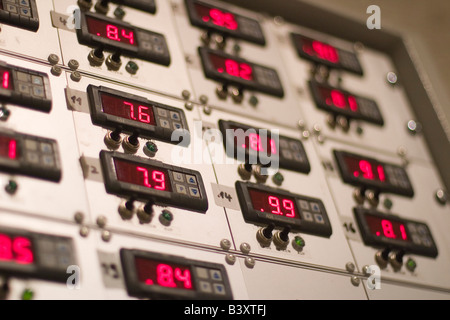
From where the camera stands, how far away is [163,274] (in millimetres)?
2205

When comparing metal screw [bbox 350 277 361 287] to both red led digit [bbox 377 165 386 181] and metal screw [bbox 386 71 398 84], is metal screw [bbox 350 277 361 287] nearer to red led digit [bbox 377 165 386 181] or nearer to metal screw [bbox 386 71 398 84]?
red led digit [bbox 377 165 386 181]

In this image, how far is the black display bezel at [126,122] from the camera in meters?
2.45

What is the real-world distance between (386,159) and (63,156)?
1849 millimetres

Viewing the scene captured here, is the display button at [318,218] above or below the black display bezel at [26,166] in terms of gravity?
below

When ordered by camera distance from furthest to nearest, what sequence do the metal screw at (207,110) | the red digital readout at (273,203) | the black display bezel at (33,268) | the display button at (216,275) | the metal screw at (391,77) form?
the metal screw at (391,77) → the metal screw at (207,110) → the red digital readout at (273,203) → the display button at (216,275) → the black display bezel at (33,268)

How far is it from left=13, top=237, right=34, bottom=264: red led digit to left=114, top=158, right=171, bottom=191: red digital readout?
1.51 ft

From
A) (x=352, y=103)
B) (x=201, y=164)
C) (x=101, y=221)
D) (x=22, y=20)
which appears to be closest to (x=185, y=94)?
(x=201, y=164)

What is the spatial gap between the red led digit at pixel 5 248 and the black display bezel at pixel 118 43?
1039 mm

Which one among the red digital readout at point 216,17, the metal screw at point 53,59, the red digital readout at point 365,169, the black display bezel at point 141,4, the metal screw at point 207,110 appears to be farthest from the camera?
the red digital readout at point 216,17

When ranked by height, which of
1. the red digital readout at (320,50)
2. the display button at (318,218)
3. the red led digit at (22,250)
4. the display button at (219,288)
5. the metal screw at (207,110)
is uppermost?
the red digital readout at (320,50)

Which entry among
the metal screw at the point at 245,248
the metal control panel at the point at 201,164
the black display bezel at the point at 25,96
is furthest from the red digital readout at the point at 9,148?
the metal screw at the point at 245,248

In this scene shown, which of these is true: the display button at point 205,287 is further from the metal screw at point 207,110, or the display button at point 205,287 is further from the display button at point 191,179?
the metal screw at point 207,110

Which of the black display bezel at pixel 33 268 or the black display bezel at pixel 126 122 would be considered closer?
the black display bezel at pixel 33 268

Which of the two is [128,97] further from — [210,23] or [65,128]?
[210,23]
